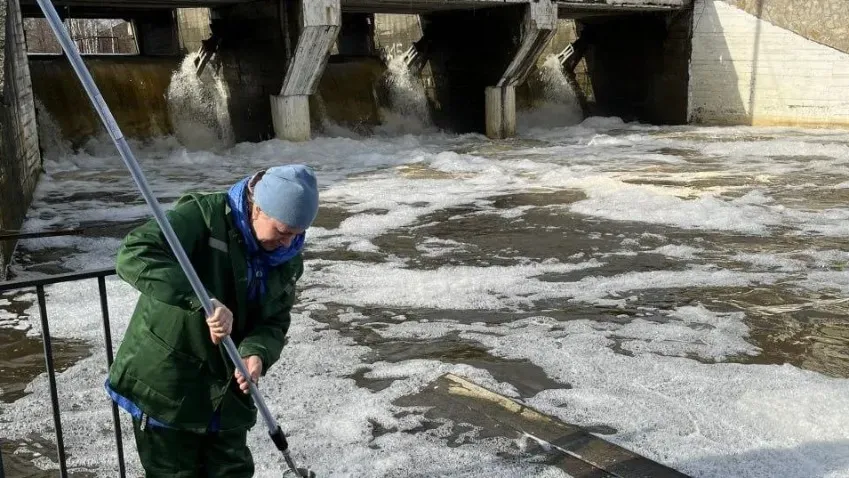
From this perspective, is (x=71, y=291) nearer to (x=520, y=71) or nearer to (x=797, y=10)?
(x=520, y=71)

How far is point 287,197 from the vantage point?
2.41 meters

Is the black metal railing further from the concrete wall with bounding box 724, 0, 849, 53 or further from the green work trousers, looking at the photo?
the concrete wall with bounding box 724, 0, 849, 53

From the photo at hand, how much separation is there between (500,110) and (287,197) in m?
17.4


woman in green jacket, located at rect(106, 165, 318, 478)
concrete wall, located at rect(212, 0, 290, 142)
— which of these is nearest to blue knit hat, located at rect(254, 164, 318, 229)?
woman in green jacket, located at rect(106, 165, 318, 478)

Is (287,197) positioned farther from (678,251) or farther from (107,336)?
(678,251)

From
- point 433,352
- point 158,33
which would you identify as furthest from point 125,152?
point 158,33

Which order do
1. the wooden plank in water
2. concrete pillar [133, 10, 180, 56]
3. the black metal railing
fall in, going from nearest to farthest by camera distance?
the black metal railing → the wooden plank in water → concrete pillar [133, 10, 180, 56]

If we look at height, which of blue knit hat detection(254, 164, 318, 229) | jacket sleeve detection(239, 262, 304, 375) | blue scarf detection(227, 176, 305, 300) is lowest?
jacket sleeve detection(239, 262, 304, 375)

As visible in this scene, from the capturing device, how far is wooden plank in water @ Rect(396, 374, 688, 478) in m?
3.59

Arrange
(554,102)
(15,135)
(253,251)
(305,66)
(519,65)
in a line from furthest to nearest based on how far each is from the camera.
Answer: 1. (554,102)
2. (519,65)
3. (305,66)
4. (15,135)
5. (253,251)

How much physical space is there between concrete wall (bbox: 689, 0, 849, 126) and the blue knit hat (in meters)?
18.9

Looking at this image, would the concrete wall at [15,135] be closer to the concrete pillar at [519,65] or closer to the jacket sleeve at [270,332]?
the jacket sleeve at [270,332]

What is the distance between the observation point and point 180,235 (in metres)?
2.52

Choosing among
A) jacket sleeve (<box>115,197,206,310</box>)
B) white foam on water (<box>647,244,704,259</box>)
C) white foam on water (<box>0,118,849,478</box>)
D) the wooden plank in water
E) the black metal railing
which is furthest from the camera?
white foam on water (<box>647,244,704,259</box>)
